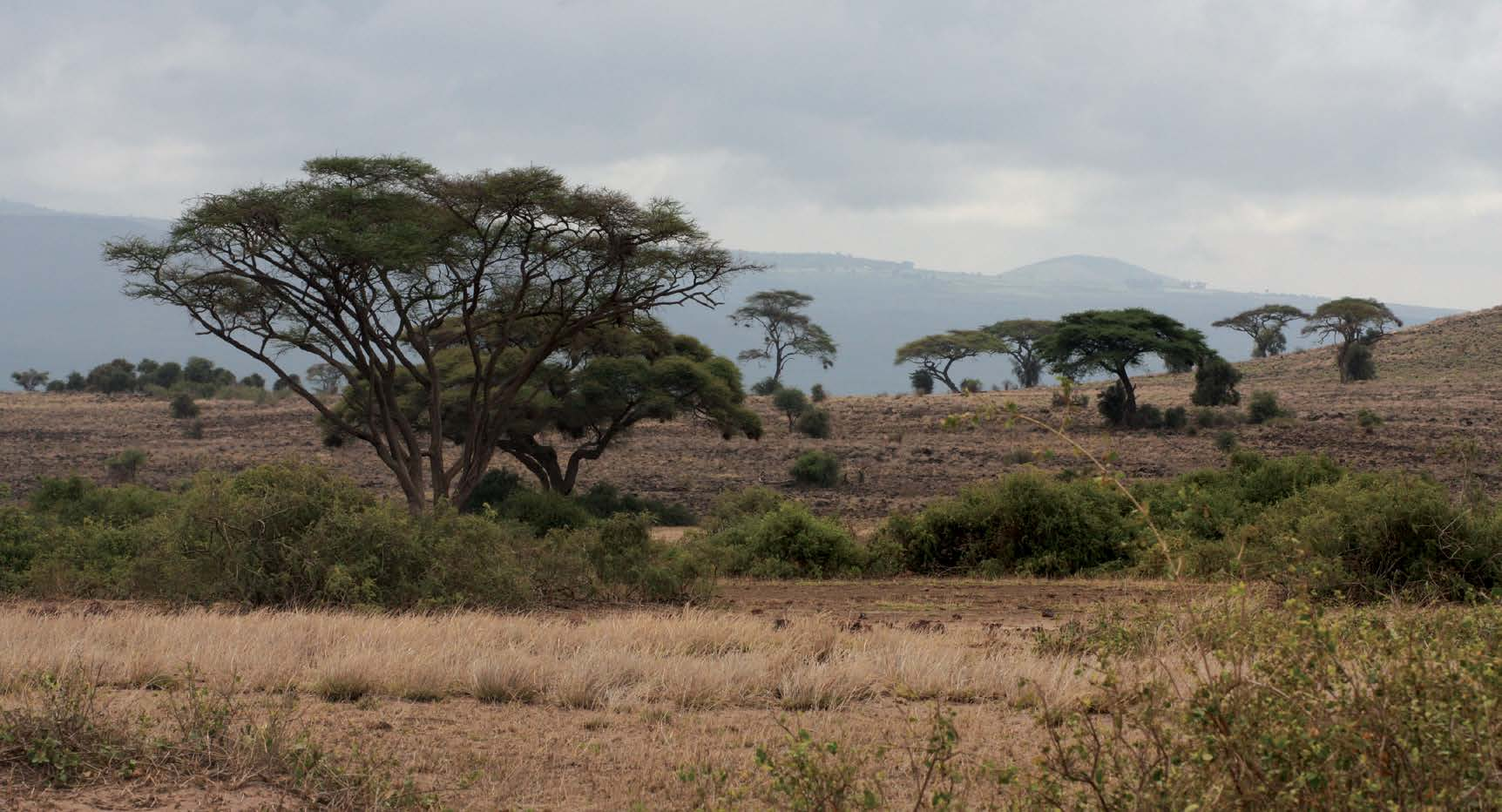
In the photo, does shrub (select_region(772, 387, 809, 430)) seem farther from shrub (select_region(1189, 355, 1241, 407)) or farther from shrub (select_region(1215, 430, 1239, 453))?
shrub (select_region(1215, 430, 1239, 453))

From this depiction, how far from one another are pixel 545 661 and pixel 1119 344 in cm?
4059

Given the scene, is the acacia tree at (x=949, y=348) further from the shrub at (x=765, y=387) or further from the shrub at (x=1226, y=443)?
the shrub at (x=1226, y=443)

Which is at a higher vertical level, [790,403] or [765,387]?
[765,387]

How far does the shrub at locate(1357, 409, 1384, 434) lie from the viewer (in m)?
38.5

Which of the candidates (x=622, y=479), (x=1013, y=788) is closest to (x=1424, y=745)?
(x=1013, y=788)

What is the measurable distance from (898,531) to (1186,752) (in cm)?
1444

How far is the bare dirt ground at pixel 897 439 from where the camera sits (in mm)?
35000

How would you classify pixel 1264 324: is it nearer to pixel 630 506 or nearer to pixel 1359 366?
pixel 1359 366

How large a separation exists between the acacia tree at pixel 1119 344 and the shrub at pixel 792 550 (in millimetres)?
27355

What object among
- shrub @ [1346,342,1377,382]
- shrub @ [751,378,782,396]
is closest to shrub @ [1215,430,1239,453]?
shrub @ [1346,342,1377,382]

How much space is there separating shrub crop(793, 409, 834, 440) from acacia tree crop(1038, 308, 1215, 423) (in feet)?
28.7

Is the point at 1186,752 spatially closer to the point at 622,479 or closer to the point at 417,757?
the point at 417,757

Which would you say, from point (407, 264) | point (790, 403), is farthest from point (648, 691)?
point (790, 403)

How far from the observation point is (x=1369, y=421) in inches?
1533
